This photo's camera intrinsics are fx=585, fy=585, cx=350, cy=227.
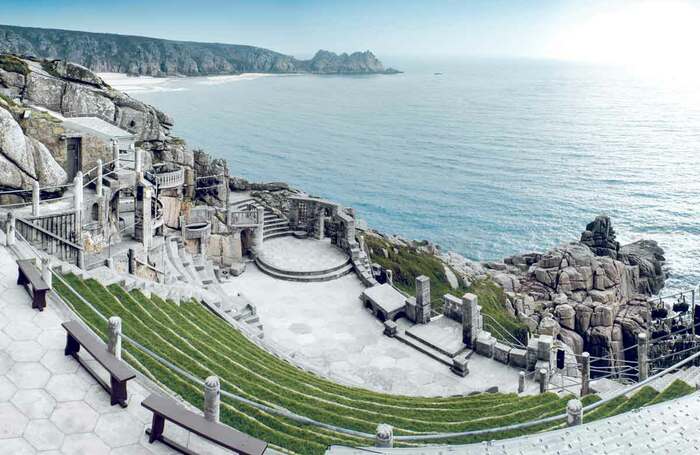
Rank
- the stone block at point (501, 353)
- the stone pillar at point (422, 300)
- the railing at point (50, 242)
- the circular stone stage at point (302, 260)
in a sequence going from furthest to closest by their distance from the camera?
the circular stone stage at point (302, 260) < the stone pillar at point (422, 300) < the stone block at point (501, 353) < the railing at point (50, 242)

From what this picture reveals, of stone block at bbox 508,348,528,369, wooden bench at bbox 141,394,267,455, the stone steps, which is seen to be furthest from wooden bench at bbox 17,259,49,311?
stone block at bbox 508,348,528,369

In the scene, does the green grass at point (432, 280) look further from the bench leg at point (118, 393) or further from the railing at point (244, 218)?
the bench leg at point (118, 393)

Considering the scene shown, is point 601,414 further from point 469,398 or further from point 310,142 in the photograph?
point 310,142

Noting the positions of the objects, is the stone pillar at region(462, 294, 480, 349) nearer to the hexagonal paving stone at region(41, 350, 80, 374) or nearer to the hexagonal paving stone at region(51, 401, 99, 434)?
the hexagonal paving stone at region(41, 350, 80, 374)

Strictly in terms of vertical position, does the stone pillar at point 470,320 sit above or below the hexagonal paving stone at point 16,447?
below

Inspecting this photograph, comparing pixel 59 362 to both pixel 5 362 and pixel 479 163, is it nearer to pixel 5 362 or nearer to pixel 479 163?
pixel 5 362

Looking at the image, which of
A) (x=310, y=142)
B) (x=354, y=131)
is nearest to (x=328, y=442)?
(x=310, y=142)

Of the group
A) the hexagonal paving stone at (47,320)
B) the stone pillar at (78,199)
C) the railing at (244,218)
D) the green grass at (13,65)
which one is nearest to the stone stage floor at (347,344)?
the railing at (244,218)
